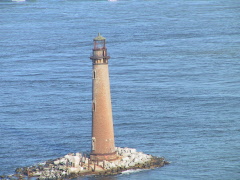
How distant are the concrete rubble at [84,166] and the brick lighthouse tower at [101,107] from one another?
0.65 meters

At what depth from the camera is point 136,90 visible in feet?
262

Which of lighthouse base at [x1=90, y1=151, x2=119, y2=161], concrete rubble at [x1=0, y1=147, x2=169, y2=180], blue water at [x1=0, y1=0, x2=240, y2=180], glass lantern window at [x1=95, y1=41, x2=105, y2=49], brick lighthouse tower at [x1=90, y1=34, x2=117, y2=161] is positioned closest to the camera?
brick lighthouse tower at [x1=90, y1=34, x2=117, y2=161]

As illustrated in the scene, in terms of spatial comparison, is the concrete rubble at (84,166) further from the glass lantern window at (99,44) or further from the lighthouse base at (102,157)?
the glass lantern window at (99,44)

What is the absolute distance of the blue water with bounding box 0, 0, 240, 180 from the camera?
59.4 metres

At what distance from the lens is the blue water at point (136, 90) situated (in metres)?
59.4

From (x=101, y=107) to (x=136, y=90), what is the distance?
1039 inches

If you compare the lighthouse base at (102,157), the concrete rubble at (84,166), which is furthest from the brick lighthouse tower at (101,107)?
the concrete rubble at (84,166)

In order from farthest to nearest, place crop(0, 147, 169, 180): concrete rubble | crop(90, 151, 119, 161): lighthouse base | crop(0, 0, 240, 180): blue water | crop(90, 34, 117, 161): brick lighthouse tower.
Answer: crop(0, 0, 240, 180): blue water → crop(90, 151, 119, 161): lighthouse base → crop(0, 147, 169, 180): concrete rubble → crop(90, 34, 117, 161): brick lighthouse tower

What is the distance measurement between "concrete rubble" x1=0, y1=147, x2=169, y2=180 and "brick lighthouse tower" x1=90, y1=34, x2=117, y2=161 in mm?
655

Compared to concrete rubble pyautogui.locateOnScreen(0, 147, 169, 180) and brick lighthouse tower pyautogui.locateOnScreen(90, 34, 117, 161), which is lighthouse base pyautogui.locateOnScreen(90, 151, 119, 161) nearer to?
brick lighthouse tower pyautogui.locateOnScreen(90, 34, 117, 161)

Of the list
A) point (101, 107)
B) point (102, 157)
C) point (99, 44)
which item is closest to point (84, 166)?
point (102, 157)

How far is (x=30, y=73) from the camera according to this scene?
300ft

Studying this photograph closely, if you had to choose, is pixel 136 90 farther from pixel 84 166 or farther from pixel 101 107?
pixel 101 107

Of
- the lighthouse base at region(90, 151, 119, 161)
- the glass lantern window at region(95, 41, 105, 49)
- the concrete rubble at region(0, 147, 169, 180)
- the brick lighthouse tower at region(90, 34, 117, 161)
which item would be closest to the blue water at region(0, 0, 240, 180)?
the concrete rubble at region(0, 147, 169, 180)
